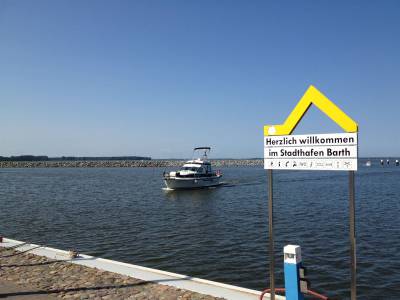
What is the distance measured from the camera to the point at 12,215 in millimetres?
27297

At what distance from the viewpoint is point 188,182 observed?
159 feet

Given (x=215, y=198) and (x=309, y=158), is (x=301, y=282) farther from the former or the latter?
(x=215, y=198)

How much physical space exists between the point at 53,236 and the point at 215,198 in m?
22.9

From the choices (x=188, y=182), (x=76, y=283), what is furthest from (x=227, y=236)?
(x=188, y=182)

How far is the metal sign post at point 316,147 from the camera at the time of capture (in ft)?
19.1

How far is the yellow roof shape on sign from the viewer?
19.3 ft

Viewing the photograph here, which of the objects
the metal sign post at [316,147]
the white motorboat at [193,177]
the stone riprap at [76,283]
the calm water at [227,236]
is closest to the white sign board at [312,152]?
the metal sign post at [316,147]

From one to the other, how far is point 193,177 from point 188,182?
1208mm

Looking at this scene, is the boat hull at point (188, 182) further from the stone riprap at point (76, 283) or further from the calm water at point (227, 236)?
the stone riprap at point (76, 283)

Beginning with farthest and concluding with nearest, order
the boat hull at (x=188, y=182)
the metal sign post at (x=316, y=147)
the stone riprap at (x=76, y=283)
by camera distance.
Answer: the boat hull at (x=188, y=182), the stone riprap at (x=76, y=283), the metal sign post at (x=316, y=147)

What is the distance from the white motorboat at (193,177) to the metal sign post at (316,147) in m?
40.6

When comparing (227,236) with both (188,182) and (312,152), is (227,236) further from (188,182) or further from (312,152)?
(188,182)

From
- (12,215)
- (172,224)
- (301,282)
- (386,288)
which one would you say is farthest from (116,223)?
(301,282)

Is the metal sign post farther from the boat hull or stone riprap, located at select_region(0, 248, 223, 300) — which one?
the boat hull
